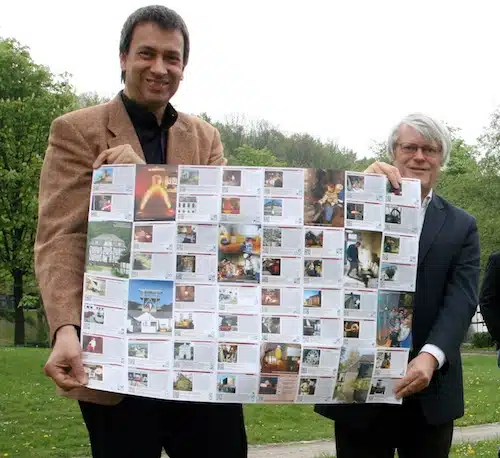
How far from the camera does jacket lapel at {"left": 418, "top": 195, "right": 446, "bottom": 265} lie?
3793 mm

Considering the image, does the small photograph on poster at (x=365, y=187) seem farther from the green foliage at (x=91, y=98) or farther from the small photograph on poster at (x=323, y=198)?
the green foliage at (x=91, y=98)

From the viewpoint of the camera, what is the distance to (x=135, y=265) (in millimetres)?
3082

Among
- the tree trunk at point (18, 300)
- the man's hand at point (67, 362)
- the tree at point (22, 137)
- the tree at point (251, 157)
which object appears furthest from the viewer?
the tree at point (251, 157)

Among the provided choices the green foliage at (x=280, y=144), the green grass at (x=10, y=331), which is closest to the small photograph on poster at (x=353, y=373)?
the green grass at (x=10, y=331)

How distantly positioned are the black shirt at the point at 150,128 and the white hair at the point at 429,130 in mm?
1160

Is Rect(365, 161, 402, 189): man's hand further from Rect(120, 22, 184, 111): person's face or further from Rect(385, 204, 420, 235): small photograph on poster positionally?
Rect(120, 22, 184, 111): person's face

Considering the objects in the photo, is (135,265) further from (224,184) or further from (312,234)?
(312,234)

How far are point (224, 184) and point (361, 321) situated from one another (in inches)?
31.1

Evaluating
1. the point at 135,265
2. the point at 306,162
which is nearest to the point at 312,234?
the point at 135,265

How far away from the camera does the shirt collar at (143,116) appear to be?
11.0 feet

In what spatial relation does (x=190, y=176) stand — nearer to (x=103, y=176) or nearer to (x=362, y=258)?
(x=103, y=176)

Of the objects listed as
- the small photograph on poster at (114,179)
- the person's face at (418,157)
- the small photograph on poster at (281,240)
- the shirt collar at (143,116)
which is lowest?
the small photograph on poster at (281,240)

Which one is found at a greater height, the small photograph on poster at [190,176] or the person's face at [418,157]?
the person's face at [418,157]

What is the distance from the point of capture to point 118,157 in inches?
124
